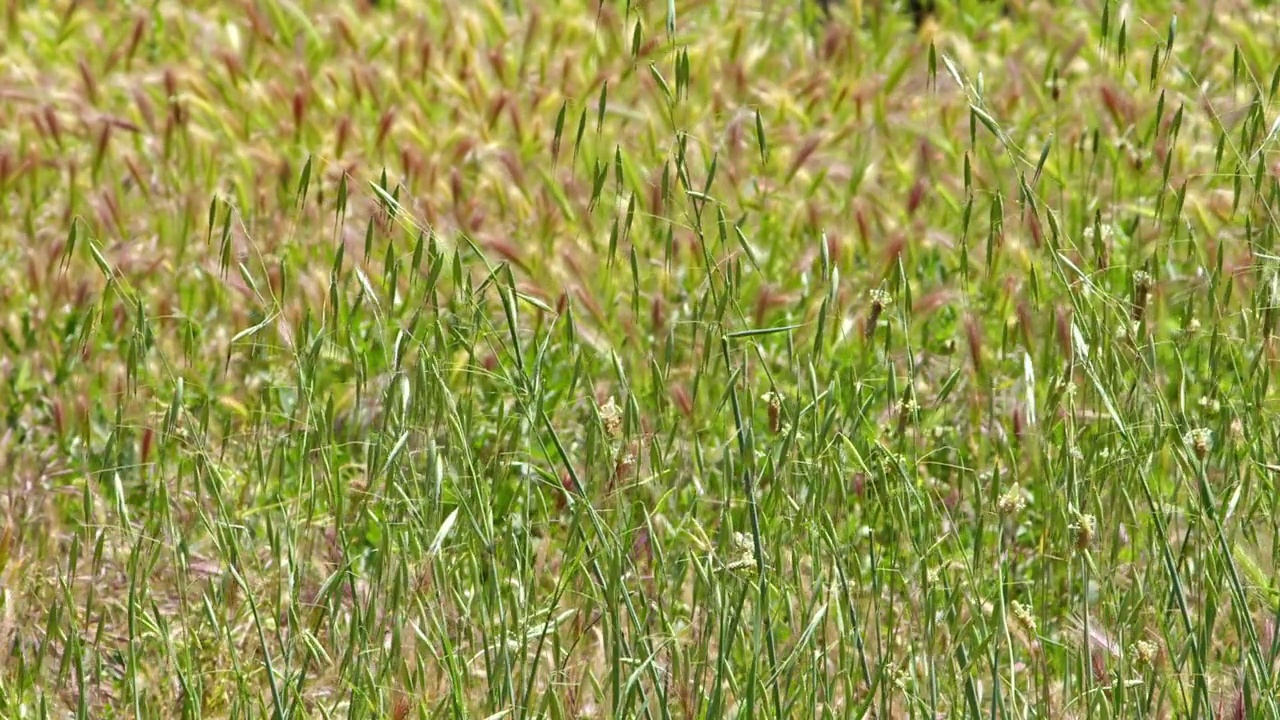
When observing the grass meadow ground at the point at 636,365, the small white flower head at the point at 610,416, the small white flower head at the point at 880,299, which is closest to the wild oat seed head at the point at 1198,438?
the grass meadow ground at the point at 636,365

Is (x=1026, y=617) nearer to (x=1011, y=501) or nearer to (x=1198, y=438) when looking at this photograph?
(x=1011, y=501)

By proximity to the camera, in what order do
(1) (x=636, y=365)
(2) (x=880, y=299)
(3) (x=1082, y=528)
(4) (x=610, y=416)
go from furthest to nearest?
(1) (x=636, y=365) → (2) (x=880, y=299) → (4) (x=610, y=416) → (3) (x=1082, y=528)

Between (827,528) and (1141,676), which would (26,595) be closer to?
(827,528)

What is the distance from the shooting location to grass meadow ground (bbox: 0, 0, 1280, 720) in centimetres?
146

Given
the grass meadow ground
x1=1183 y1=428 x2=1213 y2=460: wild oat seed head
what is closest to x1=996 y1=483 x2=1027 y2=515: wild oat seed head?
the grass meadow ground

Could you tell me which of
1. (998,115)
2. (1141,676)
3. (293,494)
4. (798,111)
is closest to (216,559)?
(293,494)

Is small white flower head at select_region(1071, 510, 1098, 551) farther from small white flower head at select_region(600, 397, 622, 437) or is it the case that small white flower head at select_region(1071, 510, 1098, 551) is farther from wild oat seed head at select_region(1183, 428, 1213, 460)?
small white flower head at select_region(600, 397, 622, 437)

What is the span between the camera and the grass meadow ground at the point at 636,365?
1458mm

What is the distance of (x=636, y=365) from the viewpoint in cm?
256

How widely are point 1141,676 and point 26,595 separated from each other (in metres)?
1.17

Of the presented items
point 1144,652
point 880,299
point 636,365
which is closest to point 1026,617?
point 1144,652

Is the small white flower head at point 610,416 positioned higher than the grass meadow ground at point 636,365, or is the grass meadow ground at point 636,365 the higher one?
the small white flower head at point 610,416

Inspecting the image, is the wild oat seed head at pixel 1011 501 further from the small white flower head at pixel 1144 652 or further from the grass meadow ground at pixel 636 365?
the small white flower head at pixel 1144 652

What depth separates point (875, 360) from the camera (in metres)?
2.58
